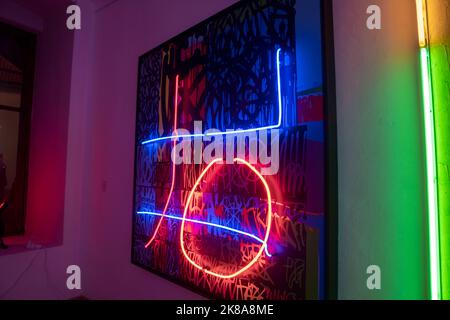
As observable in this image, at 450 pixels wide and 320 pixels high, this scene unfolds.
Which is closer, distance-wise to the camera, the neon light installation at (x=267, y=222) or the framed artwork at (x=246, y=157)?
the framed artwork at (x=246, y=157)

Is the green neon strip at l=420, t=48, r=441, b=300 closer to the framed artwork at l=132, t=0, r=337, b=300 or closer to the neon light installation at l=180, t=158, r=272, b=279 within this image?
the framed artwork at l=132, t=0, r=337, b=300

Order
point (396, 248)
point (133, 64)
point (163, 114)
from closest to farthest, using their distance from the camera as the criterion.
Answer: point (396, 248), point (163, 114), point (133, 64)

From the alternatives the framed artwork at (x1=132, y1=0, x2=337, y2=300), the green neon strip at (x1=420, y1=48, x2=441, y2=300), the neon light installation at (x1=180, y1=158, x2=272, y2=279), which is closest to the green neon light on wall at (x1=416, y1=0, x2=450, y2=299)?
the green neon strip at (x1=420, y1=48, x2=441, y2=300)

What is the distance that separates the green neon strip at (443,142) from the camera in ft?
3.25

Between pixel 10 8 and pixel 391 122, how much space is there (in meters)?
4.23

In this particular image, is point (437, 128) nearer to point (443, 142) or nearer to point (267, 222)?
point (443, 142)

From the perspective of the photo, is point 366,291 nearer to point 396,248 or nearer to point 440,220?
point 396,248

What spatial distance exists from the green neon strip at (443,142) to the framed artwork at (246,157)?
1.26 feet

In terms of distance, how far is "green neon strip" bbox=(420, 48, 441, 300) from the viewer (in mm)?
999

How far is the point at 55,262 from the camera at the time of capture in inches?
116

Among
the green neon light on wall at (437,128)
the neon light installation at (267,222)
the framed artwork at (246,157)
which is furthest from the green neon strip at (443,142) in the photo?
the neon light installation at (267,222)

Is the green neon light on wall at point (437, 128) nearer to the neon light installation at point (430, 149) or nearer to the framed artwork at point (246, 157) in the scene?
the neon light installation at point (430, 149)

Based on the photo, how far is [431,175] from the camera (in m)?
1.04

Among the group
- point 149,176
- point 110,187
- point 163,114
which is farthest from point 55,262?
point 163,114
